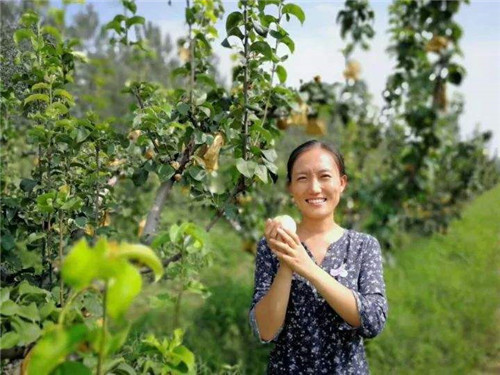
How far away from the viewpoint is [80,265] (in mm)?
476

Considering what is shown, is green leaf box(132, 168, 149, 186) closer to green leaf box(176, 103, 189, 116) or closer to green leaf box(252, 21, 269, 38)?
green leaf box(176, 103, 189, 116)

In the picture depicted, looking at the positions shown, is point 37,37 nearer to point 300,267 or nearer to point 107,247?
point 300,267

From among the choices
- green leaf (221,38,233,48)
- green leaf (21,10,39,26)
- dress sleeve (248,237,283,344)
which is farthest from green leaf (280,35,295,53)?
green leaf (21,10,39,26)

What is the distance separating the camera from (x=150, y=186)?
168 inches

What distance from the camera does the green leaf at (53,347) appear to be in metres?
0.53

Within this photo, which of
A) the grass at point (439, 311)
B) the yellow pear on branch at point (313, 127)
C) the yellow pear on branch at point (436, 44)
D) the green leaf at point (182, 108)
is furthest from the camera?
the yellow pear on branch at point (436, 44)

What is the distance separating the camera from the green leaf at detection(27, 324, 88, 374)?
0.53m

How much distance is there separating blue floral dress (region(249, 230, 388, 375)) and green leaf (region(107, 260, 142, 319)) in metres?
0.62

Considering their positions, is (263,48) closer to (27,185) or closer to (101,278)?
(27,185)

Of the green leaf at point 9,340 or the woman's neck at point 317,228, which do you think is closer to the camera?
the green leaf at point 9,340

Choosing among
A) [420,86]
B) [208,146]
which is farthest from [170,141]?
[420,86]

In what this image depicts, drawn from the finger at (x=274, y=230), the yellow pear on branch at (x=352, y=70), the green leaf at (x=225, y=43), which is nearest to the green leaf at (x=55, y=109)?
the green leaf at (x=225, y=43)

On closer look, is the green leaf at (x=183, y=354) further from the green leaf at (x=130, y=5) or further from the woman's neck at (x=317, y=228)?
the green leaf at (x=130, y=5)

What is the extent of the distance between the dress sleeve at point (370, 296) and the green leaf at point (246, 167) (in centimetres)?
30
